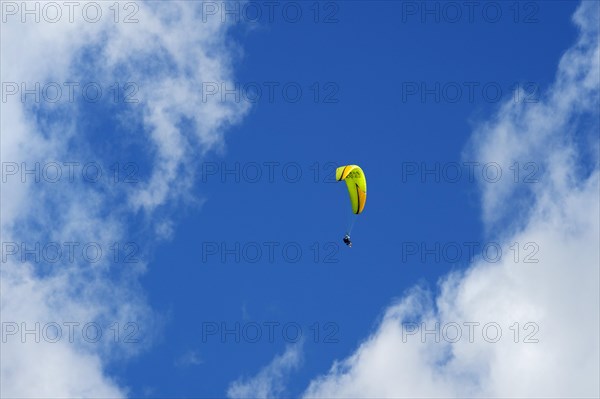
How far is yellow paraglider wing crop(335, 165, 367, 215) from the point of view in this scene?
440 ft

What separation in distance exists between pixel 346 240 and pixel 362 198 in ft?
21.2

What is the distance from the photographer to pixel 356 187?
134875 millimetres

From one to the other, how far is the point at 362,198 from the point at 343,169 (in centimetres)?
551

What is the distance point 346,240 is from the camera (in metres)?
132

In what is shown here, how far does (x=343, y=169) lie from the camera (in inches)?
5202

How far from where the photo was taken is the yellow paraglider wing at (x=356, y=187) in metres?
134

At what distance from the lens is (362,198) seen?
5335 inches

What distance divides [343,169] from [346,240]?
8.72 meters
